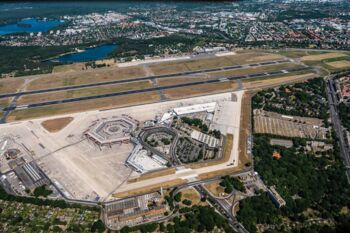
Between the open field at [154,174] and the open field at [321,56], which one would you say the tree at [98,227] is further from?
the open field at [321,56]

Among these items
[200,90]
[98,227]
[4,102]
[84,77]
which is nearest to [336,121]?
[200,90]

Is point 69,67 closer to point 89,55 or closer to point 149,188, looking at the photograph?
point 89,55

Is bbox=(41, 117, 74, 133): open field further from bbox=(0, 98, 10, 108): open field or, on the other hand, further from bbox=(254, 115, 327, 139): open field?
bbox=(254, 115, 327, 139): open field

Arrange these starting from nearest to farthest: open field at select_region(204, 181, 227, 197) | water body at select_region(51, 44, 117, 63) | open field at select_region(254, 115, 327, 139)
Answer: open field at select_region(204, 181, 227, 197) < open field at select_region(254, 115, 327, 139) < water body at select_region(51, 44, 117, 63)

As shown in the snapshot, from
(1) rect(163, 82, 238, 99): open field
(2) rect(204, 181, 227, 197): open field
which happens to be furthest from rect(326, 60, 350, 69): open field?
(2) rect(204, 181, 227, 197): open field

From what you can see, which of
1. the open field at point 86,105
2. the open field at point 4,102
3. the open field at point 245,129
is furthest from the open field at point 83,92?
the open field at point 245,129

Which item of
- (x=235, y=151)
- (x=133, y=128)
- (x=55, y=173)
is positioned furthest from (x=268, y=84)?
(x=55, y=173)

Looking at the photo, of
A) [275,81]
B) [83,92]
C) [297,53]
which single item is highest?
[275,81]
